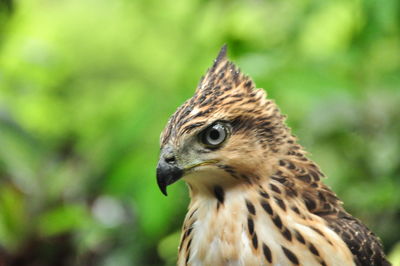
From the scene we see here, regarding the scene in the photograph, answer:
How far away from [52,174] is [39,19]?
3.62 m

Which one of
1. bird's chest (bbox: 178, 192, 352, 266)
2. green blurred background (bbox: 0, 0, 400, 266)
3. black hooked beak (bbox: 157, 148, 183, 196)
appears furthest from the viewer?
green blurred background (bbox: 0, 0, 400, 266)

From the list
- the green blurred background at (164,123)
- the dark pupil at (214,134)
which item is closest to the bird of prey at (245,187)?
the dark pupil at (214,134)

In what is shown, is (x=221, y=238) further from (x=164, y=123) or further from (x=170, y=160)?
(x=164, y=123)

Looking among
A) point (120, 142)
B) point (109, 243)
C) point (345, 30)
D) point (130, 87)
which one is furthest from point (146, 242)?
point (345, 30)

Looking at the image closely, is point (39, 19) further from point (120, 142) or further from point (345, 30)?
point (120, 142)

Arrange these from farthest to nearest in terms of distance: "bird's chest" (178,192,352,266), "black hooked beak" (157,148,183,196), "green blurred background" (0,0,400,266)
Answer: "green blurred background" (0,0,400,266), "bird's chest" (178,192,352,266), "black hooked beak" (157,148,183,196)

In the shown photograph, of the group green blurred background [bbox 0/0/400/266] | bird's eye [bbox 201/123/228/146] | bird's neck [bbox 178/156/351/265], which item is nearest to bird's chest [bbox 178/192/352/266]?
bird's neck [bbox 178/156/351/265]

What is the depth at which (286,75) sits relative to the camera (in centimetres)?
463

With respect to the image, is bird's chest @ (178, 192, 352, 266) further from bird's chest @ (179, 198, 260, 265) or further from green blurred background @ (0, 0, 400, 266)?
green blurred background @ (0, 0, 400, 266)

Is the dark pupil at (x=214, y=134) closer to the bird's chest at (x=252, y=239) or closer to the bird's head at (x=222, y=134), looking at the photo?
the bird's head at (x=222, y=134)

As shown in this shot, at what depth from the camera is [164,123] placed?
15.3 feet

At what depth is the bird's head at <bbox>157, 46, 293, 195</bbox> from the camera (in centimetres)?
317

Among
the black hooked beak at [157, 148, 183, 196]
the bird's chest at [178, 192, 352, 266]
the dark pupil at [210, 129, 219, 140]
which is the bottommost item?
the bird's chest at [178, 192, 352, 266]

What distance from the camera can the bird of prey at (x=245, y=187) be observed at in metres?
3.20
